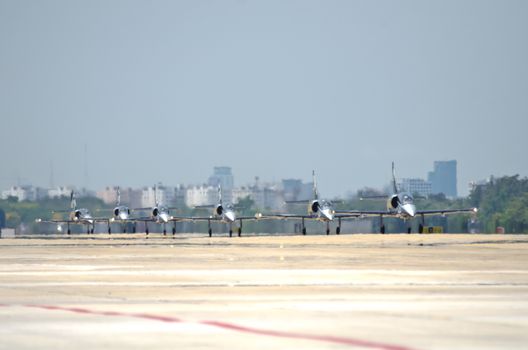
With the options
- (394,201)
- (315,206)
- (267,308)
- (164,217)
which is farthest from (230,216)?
(267,308)

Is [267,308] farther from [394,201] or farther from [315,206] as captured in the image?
[315,206]

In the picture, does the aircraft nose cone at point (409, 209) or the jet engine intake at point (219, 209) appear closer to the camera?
the aircraft nose cone at point (409, 209)

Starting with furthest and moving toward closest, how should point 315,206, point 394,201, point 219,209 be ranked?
point 219,209 → point 315,206 → point 394,201

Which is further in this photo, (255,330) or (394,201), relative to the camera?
(394,201)

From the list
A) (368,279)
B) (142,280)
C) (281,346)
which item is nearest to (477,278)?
(368,279)

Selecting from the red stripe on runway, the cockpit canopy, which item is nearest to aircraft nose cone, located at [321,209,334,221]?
the cockpit canopy

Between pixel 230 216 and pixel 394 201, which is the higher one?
pixel 394 201

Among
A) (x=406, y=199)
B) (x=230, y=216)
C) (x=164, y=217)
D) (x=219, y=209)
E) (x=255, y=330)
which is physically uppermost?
(x=406, y=199)

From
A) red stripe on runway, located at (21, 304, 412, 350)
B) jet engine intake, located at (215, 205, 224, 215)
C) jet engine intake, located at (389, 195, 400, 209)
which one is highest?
jet engine intake, located at (389, 195, 400, 209)

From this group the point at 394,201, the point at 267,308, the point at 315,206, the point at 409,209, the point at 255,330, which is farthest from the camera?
the point at 315,206

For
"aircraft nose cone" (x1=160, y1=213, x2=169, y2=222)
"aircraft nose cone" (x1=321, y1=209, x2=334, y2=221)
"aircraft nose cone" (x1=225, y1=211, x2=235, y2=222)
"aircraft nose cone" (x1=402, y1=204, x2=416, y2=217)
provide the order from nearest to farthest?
"aircraft nose cone" (x1=402, y1=204, x2=416, y2=217), "aircraft nose cone" (x1=321, y1=209, x2=334, y2=221), "aircraft nose cone" (x1=225, y1=211, x2=235, y2=222), "aircraft nose cone" (x1=160, y1=213, x2=169, y2=222)

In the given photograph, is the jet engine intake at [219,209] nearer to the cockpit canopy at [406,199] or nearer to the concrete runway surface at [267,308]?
the cockpit canopy at [406,199]

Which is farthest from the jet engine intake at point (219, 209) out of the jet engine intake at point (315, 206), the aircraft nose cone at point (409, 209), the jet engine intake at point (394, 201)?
the aircraft nose cone at point (409, 209)

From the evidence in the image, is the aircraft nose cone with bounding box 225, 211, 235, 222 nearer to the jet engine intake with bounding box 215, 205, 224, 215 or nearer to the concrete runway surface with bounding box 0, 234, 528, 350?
the jet engine intake with bounding box 215, 205, 224, 215
